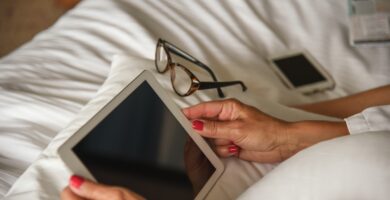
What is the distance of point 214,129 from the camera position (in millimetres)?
674

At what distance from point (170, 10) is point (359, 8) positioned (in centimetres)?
55

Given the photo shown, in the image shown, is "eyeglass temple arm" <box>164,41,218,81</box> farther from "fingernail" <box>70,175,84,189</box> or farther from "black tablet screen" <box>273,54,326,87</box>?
"fingernail" <box>70,175,84,189</box>

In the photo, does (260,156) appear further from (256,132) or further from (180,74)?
(180,74)

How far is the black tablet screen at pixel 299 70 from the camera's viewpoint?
0.93m

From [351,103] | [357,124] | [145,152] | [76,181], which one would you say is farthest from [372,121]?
[76,181]

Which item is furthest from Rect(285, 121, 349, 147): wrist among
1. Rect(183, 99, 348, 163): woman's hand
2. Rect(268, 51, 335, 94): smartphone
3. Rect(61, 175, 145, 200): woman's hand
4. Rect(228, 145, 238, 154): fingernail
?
Rect(61, 175, 145, 200): woman's hand

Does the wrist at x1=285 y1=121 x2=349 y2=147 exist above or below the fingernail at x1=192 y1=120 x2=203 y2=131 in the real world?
below

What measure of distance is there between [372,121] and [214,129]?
0.91 ft

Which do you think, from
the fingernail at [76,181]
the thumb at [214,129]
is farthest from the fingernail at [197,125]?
the fingernail at [76,181]

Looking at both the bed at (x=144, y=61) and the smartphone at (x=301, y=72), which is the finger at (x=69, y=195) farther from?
the smartphone at (x=301, y=72)

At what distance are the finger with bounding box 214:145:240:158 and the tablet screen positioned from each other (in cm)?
5

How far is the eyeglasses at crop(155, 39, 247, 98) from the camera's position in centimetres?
72

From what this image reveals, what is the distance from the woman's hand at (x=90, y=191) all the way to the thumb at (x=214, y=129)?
212mm

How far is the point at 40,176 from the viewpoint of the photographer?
60cm
